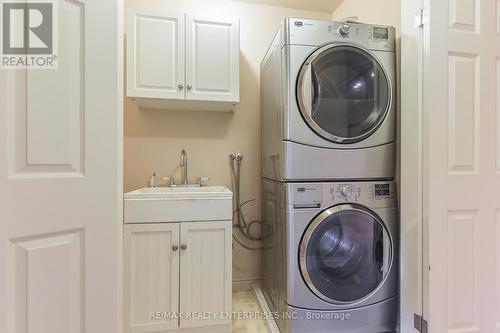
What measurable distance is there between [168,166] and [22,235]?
3.93 ft

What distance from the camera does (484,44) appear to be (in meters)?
1.27

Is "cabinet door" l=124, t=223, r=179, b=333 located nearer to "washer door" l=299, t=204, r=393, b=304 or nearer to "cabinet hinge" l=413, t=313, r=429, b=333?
"washer door" l=299, t=204, r=393, b=304

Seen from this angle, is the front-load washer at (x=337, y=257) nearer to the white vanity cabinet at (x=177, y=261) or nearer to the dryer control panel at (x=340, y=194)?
the dryer control panel at (x=340, y=194)

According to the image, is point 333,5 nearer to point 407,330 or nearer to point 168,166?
point 168,166

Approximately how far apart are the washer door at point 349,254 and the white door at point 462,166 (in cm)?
23

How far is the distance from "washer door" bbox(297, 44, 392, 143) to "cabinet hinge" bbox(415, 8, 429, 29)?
239mm

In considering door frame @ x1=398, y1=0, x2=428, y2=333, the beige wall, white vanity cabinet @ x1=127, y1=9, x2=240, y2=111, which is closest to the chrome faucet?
the beige wall

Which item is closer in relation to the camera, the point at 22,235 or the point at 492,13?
the point at 22,235

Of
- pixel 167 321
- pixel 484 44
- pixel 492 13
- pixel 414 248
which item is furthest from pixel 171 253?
pixel 492 13

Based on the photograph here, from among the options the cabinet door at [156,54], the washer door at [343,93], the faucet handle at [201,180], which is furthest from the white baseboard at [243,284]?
the cabinet door at [156,54]

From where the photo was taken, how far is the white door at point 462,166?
4.01 ft

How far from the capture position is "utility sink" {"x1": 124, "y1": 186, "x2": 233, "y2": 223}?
4.62ft

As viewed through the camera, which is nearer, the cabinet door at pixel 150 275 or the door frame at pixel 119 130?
the door frame at pixel 119 130

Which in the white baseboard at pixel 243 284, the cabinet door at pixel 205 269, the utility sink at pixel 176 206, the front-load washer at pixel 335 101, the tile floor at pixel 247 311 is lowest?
the tile floor at pixel 247 311
